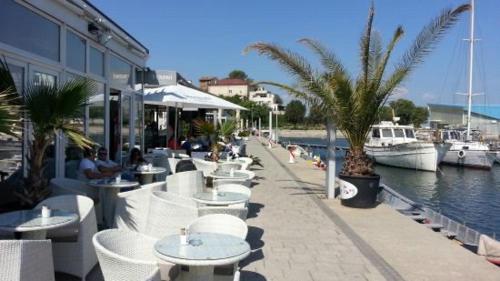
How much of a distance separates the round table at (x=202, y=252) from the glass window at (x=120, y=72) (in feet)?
21.8

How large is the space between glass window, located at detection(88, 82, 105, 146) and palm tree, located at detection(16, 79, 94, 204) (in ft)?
12.1

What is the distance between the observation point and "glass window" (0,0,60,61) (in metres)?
5.34

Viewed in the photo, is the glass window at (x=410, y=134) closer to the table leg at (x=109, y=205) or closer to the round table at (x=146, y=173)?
the round table at (x=146, y=173)

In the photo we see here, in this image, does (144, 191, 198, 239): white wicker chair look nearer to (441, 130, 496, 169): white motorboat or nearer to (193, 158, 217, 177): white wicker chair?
(193, 158, 217, 177): white wicker chair

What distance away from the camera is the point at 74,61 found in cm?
750

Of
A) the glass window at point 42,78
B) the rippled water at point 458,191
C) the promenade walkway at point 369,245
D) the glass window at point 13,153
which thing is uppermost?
the glass window at point 42,78

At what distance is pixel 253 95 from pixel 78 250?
132083 millimetres

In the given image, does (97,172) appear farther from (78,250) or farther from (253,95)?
(253,95)

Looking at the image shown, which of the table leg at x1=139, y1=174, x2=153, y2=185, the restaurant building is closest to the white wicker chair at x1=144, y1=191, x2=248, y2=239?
the restaurant building

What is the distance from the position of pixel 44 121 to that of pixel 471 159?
3217 centimetres

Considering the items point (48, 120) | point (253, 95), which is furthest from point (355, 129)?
point (253, 95)

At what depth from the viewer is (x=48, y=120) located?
178 inches

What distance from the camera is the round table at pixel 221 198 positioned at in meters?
5.83

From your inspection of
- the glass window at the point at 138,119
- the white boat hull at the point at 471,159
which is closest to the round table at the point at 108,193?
the glass window at the point at 138,119
